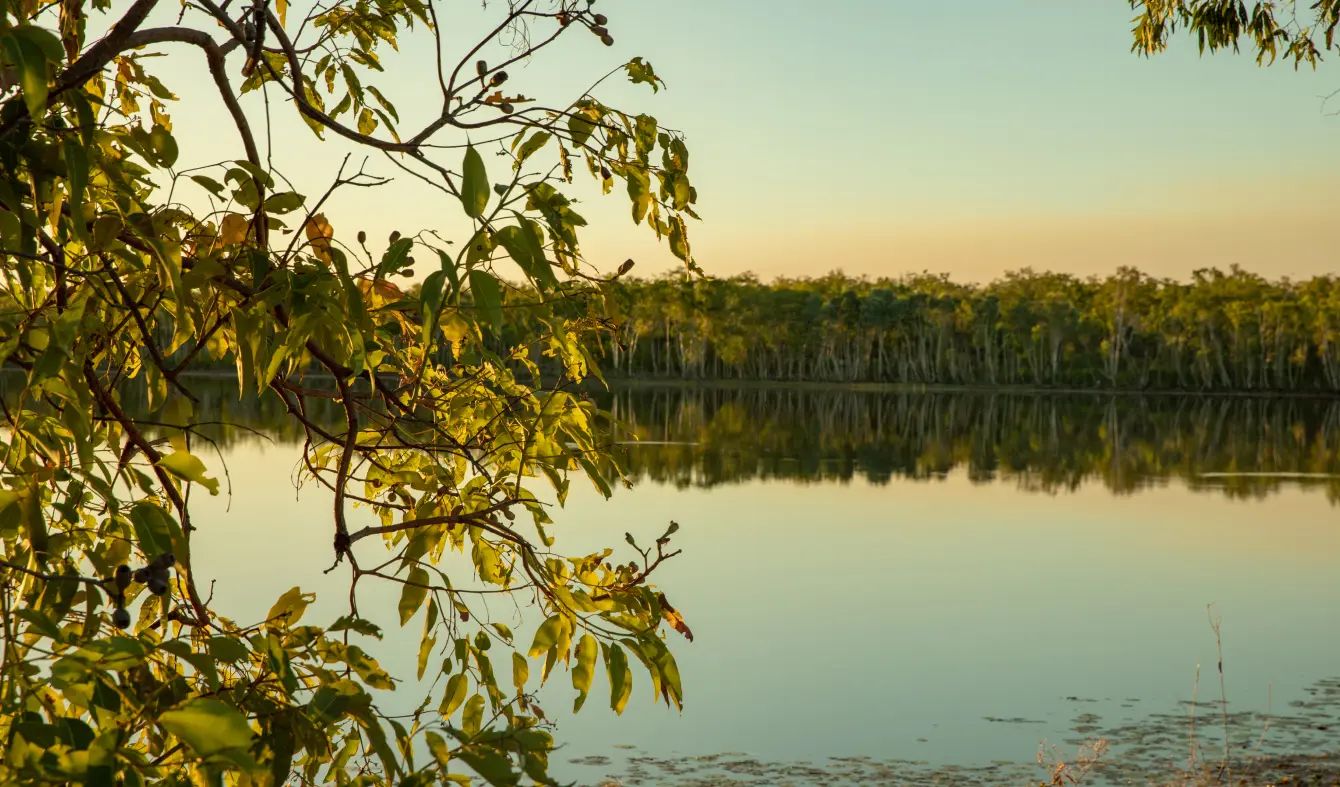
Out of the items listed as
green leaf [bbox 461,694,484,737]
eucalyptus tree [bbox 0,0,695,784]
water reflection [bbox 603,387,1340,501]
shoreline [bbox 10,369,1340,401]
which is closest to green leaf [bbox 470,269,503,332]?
eucalyptus tree [bbox 0,0,695,784]

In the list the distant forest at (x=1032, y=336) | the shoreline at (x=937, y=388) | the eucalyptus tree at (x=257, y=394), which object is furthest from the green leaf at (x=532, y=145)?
the distant forest at (x=1032, y=336)

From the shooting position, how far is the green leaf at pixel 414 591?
1902 mm

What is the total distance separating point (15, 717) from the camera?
1.05 meters

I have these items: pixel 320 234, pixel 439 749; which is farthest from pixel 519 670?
pixel 320 234

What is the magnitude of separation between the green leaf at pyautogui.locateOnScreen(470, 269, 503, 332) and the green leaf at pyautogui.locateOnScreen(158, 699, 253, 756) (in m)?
0.37

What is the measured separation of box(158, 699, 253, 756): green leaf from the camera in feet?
2.96

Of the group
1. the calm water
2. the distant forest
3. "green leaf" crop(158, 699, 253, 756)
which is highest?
the distant forest

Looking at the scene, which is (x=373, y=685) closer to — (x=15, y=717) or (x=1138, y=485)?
(x=15, y=717)

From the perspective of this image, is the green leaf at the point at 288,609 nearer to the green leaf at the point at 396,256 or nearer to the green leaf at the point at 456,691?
the green leaf at the point at 456,691

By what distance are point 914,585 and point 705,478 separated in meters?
11.7

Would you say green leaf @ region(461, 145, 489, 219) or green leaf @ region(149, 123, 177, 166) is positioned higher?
green leaf @ region(149, 123, 177, 166)

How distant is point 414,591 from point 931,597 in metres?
15.2

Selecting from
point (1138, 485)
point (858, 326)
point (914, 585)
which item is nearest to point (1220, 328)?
point (858, 326)

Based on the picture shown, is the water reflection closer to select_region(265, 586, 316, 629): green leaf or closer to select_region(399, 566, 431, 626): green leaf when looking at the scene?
select_region(399, 566, 431, 626): green leaf
